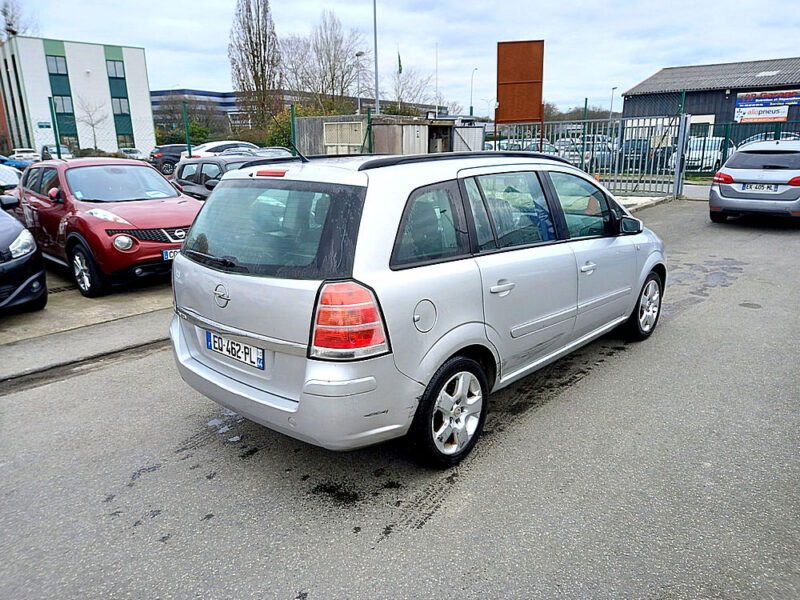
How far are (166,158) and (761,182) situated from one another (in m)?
25.8

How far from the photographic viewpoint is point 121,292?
24.3ft

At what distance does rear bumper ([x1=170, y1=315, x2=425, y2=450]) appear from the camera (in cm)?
269

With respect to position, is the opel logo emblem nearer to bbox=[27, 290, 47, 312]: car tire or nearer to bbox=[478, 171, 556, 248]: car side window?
bbox=[478, 171, 556, 248]: car side window

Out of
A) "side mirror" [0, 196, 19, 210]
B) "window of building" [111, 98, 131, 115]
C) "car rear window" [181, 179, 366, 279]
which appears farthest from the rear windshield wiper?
"window of building" [111, 98, 131, 115]

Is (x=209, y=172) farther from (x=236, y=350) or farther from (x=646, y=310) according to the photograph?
(x=236, y=350)

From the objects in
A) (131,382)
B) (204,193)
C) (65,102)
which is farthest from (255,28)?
(131,382)

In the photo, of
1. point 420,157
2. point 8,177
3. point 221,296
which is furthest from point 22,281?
point 8,177

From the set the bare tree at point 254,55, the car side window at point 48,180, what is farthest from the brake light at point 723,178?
the bare tree at point 254,55

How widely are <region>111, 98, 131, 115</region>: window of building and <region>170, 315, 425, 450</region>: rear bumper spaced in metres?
65.9

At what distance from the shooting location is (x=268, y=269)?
2.92 meters

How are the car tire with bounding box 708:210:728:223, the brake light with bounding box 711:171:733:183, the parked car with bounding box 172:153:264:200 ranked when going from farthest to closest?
the car tire with bounding box 708:210:728:223 → the brake light with bounding box 711:171:733:183 → the parked car with bounding box 172:153:264:200

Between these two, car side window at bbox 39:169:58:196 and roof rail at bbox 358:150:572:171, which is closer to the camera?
roof rail at bbox 358:150:572:171

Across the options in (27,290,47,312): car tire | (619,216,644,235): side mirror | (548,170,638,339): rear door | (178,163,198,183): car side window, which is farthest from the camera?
(178,163,198,183): car side window

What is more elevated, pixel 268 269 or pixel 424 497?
pixel 268 269
